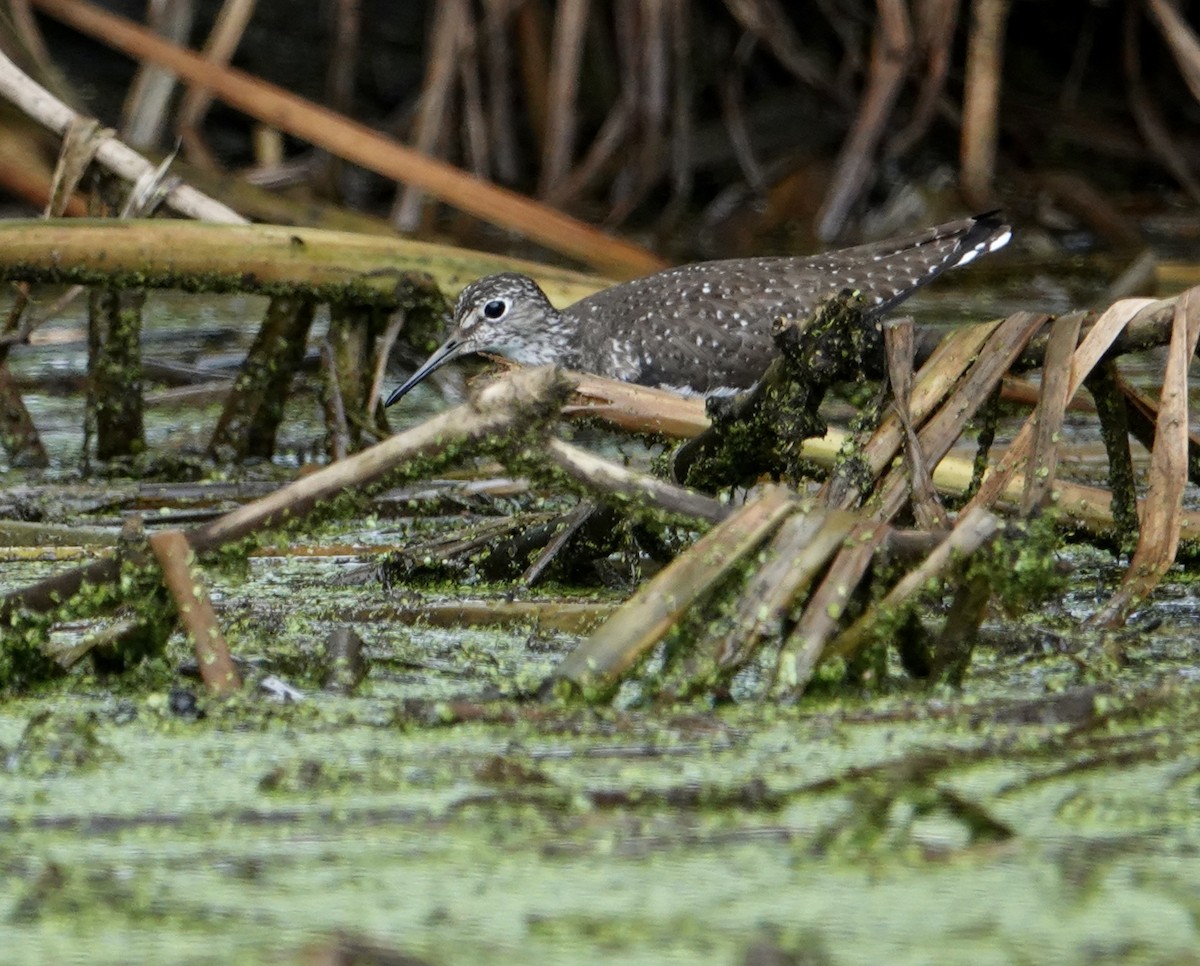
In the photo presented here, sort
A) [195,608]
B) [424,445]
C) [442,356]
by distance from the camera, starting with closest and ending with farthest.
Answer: [424,445] → [195,608] → [442,356]

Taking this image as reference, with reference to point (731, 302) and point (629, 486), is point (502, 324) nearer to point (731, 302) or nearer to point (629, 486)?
point (731, 302)

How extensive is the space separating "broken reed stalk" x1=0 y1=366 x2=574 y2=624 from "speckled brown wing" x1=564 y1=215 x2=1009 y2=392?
2404 millimetres

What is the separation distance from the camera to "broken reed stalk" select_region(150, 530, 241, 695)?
2730 millimetres

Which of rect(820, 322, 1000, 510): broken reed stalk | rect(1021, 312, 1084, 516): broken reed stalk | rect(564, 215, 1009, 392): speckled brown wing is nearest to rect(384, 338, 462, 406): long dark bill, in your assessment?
rect(564, 215, 1009, 392): speckled brown wing

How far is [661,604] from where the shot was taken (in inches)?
105

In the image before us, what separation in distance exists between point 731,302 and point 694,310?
10 cm

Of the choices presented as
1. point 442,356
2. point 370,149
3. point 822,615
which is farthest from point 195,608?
point 370,149

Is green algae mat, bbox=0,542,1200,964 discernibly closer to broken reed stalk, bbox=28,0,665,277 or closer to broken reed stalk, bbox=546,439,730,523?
broken reed stalk, bbox=546,439,730,523

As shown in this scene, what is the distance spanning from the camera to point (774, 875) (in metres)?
2.13

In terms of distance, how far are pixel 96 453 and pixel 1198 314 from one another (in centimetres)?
320

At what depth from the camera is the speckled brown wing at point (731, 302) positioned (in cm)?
501

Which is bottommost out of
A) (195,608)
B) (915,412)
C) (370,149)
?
(195,608)

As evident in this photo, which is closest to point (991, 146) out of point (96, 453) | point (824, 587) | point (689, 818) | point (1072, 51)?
point (1072, 51)

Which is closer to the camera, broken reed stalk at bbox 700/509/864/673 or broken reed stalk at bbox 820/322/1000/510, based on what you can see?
broken reed stalk at bbox 700/509/864/673
